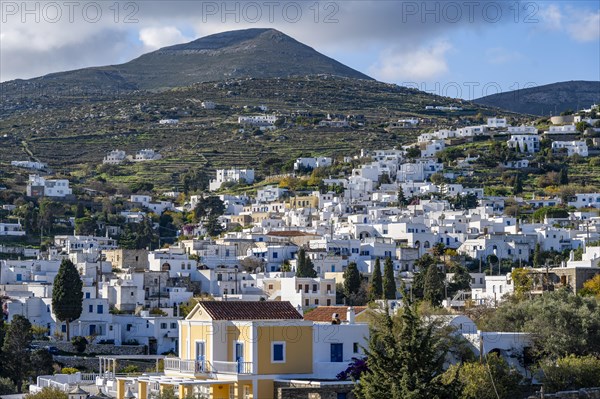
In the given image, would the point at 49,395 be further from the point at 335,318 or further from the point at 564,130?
the point at 564,130

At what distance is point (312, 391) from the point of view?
36500 mm

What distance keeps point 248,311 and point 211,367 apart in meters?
2.09

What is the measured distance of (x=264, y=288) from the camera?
78625mm

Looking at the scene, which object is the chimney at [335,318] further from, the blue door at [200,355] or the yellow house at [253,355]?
the blue door at [200,355]

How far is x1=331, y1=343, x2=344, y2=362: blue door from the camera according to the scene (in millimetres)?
39656

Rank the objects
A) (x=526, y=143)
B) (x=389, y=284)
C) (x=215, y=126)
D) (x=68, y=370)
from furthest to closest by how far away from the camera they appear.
→ (x=215, y=126), (x=526, y=143), (x=389, y=284), (x=68, y=370)

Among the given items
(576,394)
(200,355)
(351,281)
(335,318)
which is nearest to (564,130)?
(351,281)

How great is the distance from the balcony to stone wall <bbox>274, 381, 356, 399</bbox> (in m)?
1.04

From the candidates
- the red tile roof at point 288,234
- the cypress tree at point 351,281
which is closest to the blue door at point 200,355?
the cypress tree at point 351,281

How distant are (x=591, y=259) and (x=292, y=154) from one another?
73.6 metres

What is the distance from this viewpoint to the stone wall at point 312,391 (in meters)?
36.5

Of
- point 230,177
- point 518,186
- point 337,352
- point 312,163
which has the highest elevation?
point 312,163

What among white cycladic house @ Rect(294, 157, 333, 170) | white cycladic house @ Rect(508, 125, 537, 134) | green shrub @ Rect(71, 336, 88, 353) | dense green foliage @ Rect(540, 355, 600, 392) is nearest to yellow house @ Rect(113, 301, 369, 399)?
dense green foliage @ Rect(540, 355, 600, 392)

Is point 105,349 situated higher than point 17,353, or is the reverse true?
point 17,353
